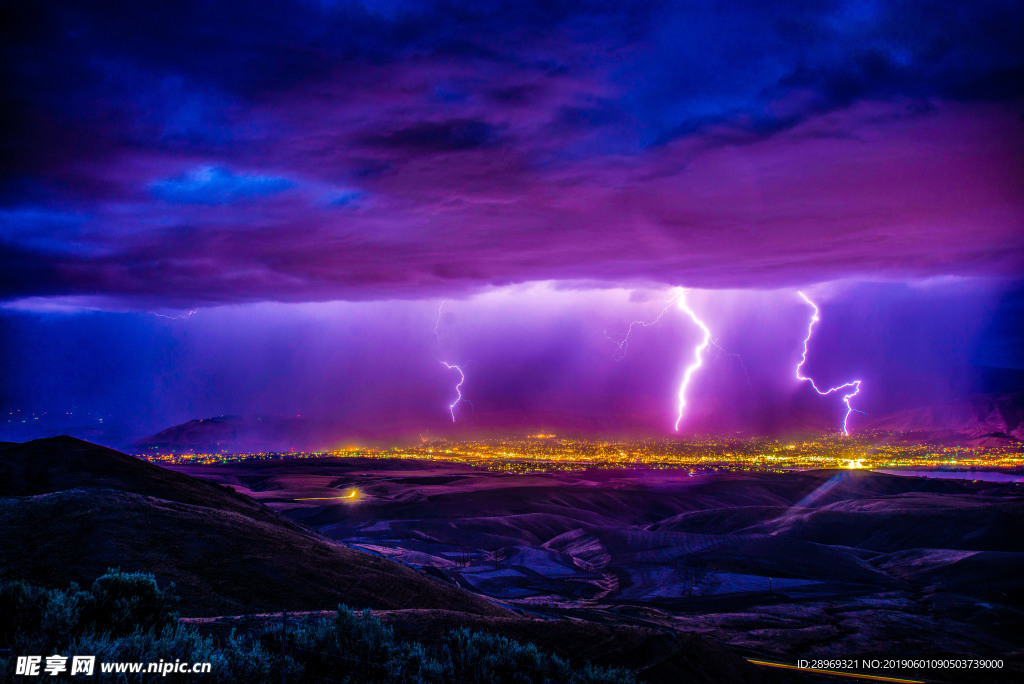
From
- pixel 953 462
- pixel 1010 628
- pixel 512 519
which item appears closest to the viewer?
pixel 1010 628

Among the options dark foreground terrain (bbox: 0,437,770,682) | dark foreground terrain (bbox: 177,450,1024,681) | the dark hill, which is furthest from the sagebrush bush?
the dark hill

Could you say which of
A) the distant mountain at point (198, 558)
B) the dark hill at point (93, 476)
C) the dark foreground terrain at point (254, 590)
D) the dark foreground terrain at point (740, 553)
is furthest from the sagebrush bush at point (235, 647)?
the dark hill at point (93, 476)

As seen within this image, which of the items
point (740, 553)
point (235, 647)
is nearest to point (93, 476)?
point (235, 647)

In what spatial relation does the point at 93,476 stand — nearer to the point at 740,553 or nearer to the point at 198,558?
the point at 198,558

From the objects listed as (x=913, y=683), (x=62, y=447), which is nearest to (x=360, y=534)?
(x=62, y=447)

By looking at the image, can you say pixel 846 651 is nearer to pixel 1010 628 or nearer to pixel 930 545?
pixel 1010 628
